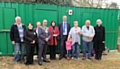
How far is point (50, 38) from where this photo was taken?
552 cm

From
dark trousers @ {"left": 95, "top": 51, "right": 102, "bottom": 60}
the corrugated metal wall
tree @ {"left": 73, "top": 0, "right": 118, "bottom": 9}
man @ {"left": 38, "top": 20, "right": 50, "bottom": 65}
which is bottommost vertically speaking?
dark trousers @ {"left": 95, "top": 51, "right": 102, "bottom": 60}

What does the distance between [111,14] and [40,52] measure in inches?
165

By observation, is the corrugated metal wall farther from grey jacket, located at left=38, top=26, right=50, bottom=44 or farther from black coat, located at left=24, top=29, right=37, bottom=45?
black coat, located at left=24, top=29, right=37, bottom=45

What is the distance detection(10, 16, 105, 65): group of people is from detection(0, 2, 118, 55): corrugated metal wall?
24.6 inches

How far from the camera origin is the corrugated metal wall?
5.52 m

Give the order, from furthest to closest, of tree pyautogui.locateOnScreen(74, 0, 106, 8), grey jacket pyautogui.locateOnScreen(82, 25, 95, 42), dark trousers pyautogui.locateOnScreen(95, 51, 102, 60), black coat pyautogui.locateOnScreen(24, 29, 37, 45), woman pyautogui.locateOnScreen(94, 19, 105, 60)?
tree pyautogui.locateOnScreen(74, 0, 106, 8) → dark trousers pyautogui.locateOnScreen(95, 51, 102, 60) → woman pyautogui.locateOnScreen(94, 19, 105, 60) → grey jacket pyautogui.locateOnScreen(82, 25, 95, 42) → black coat pyautogui.locateOnScreen(24, 29, 37, 45)

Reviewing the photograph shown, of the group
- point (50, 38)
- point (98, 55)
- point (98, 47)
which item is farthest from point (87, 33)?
point (50, 38)

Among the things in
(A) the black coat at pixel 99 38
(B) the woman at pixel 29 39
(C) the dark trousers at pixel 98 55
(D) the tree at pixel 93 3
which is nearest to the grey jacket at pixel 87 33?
(A) the black coat at pixel 99 38

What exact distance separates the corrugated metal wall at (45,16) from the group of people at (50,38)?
0.63 meters


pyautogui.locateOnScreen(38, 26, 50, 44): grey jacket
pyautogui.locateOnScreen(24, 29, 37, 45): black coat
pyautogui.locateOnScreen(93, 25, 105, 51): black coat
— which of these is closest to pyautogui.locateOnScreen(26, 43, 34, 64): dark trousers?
pyautogui.locateOnScreen(24, 29, 37, 45): black coat

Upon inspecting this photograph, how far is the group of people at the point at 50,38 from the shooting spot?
16.1ft

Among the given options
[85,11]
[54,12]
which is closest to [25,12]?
[54,12]

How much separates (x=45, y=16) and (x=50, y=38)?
1057 millimetres

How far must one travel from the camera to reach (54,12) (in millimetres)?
6098
